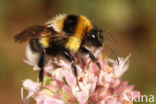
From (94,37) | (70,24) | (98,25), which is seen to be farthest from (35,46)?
(98,25)

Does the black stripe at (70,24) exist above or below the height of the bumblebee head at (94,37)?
above

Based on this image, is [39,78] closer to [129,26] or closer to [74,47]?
[74,47]

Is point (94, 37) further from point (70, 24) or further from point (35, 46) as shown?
point (35, 46)

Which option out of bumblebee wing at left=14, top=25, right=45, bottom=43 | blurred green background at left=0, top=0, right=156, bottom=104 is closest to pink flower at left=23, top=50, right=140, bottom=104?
bumblebee wing at left=14, top=25, right=45, bottom=43

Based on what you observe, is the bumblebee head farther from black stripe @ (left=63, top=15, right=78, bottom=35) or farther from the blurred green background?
the blurred green background

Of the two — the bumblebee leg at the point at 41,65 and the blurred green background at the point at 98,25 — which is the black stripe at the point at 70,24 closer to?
the bumblebee leg at the point at 41,65

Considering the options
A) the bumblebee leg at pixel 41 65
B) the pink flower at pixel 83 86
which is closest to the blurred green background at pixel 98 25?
the pink flower at pixel 83 86

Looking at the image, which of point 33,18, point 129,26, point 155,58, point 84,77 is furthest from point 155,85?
point 33,18
